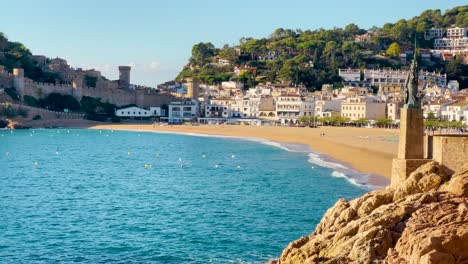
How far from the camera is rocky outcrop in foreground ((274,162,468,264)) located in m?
9.15

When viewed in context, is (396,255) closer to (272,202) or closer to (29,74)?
(272,202)

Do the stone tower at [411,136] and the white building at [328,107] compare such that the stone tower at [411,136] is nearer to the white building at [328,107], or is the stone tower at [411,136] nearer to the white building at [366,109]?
the white building at [366,109]

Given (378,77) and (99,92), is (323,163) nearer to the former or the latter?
(99,92)

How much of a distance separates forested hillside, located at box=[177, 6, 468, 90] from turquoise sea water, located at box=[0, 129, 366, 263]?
56241mm

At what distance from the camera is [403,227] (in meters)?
9.98

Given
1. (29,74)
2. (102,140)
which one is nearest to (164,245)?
(102,140)

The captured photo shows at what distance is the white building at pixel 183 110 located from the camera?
80438 millimetres

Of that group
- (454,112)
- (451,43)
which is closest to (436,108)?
(454,112)

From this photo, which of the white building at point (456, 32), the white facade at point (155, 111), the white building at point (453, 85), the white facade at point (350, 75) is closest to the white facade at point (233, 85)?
the white facade at point (155, 111)

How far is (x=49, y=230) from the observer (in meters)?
18.0

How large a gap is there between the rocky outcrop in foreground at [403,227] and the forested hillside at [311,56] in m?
81.4

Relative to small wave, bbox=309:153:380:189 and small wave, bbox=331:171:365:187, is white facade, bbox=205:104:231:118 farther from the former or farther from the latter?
small wave, bbox=331:171:365:187

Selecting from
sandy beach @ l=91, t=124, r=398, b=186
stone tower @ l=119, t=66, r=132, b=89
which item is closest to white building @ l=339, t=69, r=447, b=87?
stone tower @ l=119, t=66, r=132, b=89

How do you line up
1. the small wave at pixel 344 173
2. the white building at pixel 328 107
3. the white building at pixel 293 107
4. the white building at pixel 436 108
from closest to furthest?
the small wave at pixel 344 173
the white building at pixel 436 108
the white building at pixel 328 107
the white building at pixel 293 107
